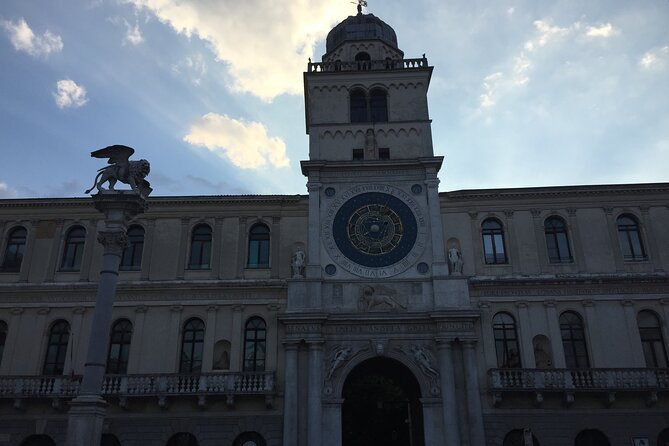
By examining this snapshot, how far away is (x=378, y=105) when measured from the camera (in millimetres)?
31766

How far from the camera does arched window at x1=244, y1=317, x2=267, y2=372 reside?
2669 centimetres

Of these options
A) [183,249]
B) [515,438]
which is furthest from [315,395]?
[183,249]

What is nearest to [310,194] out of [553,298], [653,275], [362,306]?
[362,306]

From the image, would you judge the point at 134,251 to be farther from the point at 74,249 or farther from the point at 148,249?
the point at 74,249

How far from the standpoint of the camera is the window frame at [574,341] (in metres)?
26.4

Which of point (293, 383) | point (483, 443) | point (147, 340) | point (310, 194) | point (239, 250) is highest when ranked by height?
point (310, 194)

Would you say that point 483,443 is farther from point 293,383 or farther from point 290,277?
point 290,277

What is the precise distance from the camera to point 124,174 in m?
18.9

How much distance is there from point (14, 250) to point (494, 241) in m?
24.5

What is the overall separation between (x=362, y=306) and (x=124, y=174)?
1266 cm

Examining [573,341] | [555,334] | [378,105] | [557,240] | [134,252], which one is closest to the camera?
[555,334]

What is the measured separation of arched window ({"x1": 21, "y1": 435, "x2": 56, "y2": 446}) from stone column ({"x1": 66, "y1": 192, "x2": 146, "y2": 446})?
11.0 metres

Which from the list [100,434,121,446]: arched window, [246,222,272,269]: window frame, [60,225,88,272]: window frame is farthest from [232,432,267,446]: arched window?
[60,225,88,272]: window frame

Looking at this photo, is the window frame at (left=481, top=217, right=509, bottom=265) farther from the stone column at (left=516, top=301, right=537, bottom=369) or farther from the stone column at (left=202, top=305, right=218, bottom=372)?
the stone column at (left=202, top=305, right=218, bottom=372)
